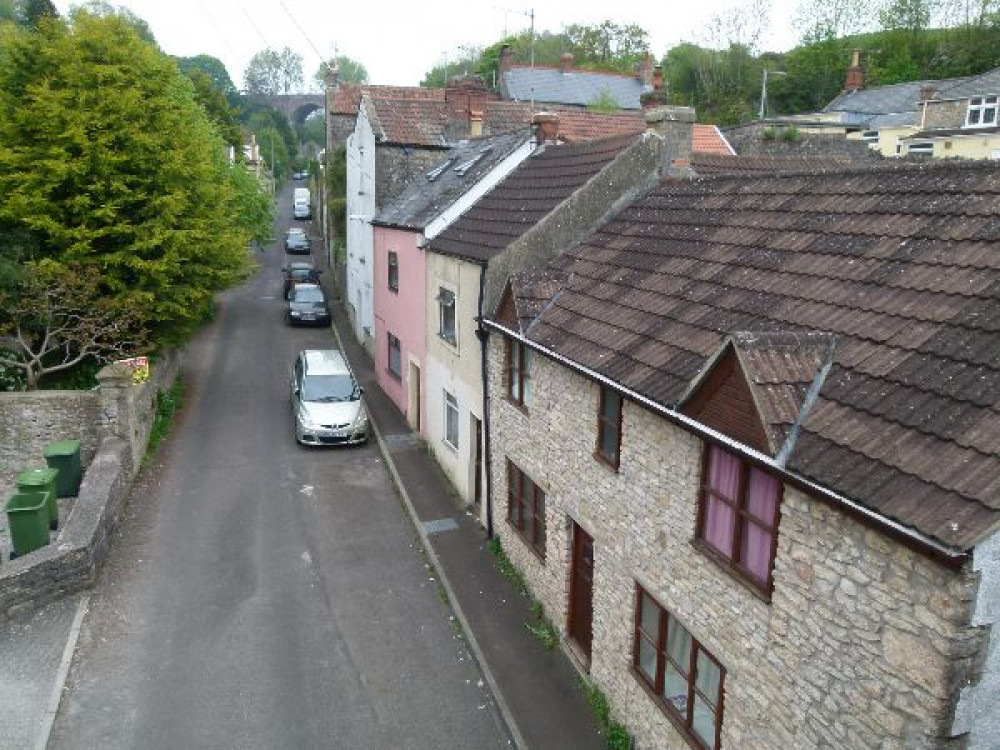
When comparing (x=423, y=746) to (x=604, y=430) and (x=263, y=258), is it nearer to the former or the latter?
(x=604, y=430)

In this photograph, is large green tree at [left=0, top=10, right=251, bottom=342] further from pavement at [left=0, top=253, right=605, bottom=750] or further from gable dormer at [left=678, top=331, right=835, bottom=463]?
gable dormer at [left=678, top=331, right=835, bottom=463]

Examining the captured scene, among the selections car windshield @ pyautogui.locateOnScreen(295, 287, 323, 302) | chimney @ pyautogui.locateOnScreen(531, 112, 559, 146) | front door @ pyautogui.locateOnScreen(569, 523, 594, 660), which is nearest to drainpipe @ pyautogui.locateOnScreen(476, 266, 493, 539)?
front door @ pyautogui.locateOnScreen(569, 523, 594, 660)

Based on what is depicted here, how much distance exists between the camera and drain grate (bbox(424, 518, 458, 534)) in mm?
15008

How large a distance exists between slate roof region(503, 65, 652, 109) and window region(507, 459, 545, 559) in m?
39.7

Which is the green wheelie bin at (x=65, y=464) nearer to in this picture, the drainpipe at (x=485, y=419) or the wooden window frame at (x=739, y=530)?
the drainpipe at (x=485, y=419)

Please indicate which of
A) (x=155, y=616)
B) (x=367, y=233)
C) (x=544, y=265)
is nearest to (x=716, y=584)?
(x=544, y=265)

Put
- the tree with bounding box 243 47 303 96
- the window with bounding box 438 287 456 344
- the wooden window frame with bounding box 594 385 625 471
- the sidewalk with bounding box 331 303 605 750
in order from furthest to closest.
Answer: the tree with bounding box 243 47 303 96 < the window with bounding box 438 287 456 344 < the sidewalk with bounding box 331 303 605 750 < the wooden window frame with bounding box 594 385 625 471

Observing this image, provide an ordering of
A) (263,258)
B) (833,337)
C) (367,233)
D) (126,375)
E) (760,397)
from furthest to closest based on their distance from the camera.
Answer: (263,258) < (367,233) < (126,375) < (833,337) < (760,397)

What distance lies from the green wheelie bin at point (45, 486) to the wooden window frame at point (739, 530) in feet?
38.3

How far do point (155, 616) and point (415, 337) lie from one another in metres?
9.75

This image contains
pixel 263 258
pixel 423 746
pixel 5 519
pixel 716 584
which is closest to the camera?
pixel 716 584

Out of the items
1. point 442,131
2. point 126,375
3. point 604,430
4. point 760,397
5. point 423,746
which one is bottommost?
point 423,746

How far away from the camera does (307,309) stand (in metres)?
32.1

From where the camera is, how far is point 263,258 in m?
50.4
